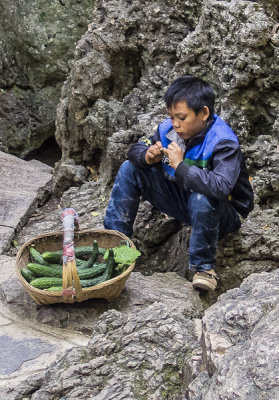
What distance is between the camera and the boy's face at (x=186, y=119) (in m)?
3.55

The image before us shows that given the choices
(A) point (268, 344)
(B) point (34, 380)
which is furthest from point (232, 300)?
(B) point (34, 380)

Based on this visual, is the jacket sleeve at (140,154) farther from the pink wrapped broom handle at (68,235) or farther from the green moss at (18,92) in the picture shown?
the green moss at (18,92)

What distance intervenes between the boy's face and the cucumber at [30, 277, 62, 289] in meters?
1.33

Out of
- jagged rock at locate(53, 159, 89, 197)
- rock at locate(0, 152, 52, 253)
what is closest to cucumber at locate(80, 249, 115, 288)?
rock at locate(0, 152, 52, 253)

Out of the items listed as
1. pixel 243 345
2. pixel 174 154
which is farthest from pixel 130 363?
pixel 174 154

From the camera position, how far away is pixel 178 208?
4012 mm

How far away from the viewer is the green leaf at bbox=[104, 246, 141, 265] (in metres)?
3.54

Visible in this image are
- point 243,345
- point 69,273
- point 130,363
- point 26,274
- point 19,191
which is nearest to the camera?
point 243,345

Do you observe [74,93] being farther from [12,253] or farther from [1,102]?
[1,102]

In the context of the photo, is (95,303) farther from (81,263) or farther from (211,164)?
(211,164)

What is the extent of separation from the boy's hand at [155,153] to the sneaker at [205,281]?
0.88 metres

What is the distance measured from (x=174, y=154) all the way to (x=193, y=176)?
0.71ft

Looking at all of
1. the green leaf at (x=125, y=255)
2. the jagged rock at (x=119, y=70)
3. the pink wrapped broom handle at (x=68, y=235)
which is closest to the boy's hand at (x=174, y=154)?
the green leaf at (x=125, y=255)

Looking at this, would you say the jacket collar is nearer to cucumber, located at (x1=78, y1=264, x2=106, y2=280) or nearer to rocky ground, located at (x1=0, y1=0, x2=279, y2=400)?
rocky ground, located at (x1=0, y1=0, x2=279, y2=400)
